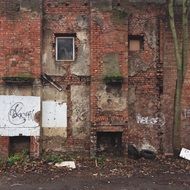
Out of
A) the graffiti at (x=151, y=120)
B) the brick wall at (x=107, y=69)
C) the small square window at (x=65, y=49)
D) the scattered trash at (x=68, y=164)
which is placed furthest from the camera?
the small square window at (x=65, y=49)

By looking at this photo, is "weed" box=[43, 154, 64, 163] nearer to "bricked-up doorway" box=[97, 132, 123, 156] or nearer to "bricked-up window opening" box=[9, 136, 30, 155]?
"bricked-up window opening" box=[9, 136, 30, 155]

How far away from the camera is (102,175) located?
10695mm

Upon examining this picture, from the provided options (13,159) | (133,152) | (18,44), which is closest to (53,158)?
(13,159)

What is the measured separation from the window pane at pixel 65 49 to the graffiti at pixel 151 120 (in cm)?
298

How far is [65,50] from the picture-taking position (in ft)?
43.0

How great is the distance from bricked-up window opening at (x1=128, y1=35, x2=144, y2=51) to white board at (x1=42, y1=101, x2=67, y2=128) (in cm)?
306

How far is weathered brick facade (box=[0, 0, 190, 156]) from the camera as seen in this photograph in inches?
498

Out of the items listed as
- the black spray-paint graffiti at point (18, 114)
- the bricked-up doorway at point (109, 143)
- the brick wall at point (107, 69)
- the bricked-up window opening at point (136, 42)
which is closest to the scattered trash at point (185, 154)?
the brick wall at point (107, 69)

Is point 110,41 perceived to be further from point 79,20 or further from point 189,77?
point 189,77

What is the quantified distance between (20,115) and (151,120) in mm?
4236

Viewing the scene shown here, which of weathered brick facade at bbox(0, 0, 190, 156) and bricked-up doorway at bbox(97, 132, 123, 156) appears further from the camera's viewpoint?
bricked-up doorway at bbox(97, 132, 123, 156)

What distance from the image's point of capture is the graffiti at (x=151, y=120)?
12.9 metres

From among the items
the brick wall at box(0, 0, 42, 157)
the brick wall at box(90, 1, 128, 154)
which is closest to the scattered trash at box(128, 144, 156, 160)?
the brick wall at box(90, 1, 128, 154)

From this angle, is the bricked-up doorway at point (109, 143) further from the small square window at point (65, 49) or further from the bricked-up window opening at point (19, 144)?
the small square window at point (65, 49)
